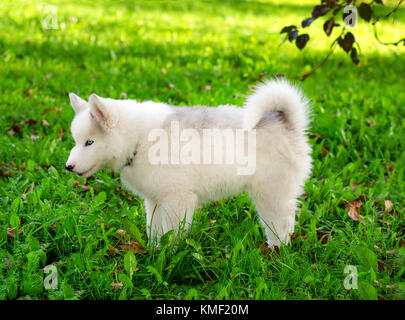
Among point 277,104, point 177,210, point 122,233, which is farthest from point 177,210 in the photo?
point 277,104

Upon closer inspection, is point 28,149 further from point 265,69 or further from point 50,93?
point 265,69

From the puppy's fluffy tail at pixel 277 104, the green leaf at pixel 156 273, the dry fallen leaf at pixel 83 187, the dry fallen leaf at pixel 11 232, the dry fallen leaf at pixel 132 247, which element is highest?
the puppy's fluffy tail at pixel 277 104

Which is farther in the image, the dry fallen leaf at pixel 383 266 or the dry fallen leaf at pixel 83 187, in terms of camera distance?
the dry fallen leaf at pixel 83 187

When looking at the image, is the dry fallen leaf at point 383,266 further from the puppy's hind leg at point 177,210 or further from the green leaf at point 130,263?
the green leaf at point 130,263

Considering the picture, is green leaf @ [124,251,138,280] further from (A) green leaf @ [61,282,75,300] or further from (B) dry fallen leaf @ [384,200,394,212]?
(B) dry fallen leaf @ [384,200,394,212]

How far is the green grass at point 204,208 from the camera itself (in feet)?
8.27

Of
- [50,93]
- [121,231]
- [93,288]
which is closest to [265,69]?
[50,93]

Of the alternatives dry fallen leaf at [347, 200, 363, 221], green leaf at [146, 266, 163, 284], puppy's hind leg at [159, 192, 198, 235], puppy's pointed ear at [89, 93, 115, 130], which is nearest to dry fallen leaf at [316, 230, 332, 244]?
dry fallen leaf at [347, 200, 363, 221]

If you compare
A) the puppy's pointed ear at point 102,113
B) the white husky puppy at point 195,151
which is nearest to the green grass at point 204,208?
the white husky puppy at point 195,151

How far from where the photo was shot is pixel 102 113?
2701mm

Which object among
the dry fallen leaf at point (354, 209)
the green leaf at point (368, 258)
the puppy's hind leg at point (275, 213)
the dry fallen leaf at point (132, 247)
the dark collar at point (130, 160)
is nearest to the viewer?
the green leaf at point (368, 258)

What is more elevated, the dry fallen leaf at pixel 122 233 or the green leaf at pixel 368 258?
the dry fallen leaf at pixel 122 233

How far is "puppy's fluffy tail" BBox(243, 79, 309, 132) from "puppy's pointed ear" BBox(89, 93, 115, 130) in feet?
2.94
